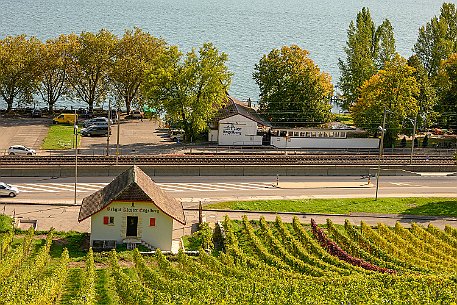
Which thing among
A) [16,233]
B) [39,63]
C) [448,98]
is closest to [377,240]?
[16,233]

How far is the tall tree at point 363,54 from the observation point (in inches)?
3752

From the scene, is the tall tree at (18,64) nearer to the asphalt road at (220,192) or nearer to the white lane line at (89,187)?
the asphalt road at (220,192)

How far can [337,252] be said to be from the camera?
46125 mm

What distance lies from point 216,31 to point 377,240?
152 m

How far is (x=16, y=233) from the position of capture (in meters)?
49.2

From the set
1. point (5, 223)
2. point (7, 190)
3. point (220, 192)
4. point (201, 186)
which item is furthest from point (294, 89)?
point (5, 223)

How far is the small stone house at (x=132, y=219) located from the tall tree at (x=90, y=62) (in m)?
40.9

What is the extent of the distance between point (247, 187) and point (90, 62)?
3225 cm

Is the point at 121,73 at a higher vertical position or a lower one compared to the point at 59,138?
higher

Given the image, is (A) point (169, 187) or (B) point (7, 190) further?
(A) point (169, 187)

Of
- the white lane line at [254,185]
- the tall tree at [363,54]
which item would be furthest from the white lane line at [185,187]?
the tall tree at [363,54]

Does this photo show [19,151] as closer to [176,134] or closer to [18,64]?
[18,64]

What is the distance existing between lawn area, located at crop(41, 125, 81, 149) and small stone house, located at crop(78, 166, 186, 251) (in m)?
28.3

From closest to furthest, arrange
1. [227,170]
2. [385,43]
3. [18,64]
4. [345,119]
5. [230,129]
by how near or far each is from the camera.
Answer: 1. [227,170]
2. [230,129]
3. [18,64]
4. [345,119]
5. [385,43]
